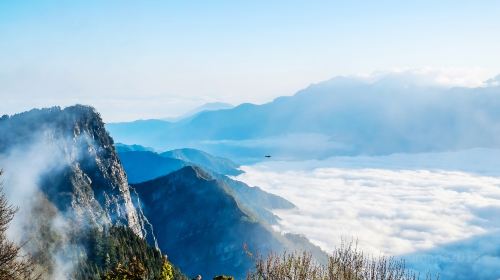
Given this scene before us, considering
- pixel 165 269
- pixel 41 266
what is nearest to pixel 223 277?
pixel 165 269

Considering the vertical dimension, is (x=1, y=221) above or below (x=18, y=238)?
above

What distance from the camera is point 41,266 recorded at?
184875mm

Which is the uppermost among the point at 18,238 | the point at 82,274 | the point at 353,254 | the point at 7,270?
the point at 353,254

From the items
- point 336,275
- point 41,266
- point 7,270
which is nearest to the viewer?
point 336,275

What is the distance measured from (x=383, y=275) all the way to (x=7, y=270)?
3051cm

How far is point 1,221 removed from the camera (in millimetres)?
46375

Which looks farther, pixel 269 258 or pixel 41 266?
pixel 41 266

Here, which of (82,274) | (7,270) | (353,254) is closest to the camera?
(353,254)

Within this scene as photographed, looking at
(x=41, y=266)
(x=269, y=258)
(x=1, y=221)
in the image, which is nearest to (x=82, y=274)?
(x=41, y=266)

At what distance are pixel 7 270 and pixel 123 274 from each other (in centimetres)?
2049

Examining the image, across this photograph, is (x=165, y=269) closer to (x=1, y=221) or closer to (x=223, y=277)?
(x=223, y=277)

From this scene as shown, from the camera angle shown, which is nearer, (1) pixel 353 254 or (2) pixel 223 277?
(2) pixel 223 277

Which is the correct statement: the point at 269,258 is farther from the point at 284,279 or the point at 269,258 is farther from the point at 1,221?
the point at 1,221

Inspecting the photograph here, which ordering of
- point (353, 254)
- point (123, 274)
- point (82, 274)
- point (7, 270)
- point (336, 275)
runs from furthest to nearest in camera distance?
point (82, 274), point (7, 270), point (353, 254), point (336, 275), point (123, 274)
